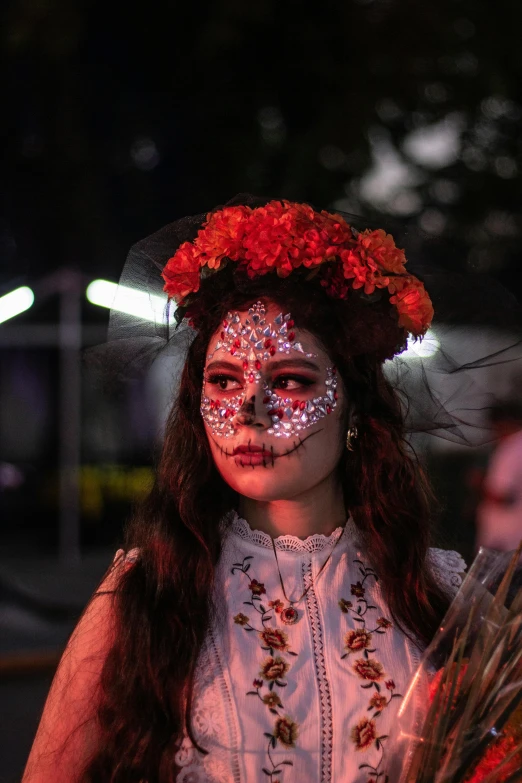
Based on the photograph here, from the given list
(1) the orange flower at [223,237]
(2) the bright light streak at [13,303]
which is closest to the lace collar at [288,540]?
(1) the orange flower at [223,237]

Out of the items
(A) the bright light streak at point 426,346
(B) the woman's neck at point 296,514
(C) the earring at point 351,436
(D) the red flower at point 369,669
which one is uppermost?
(A) the bright light streak at point 426,346

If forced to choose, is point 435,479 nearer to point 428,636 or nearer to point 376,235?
point 428,636

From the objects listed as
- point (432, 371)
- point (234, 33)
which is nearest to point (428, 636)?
point (432, 371)

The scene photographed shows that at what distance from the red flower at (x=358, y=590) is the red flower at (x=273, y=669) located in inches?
9.8

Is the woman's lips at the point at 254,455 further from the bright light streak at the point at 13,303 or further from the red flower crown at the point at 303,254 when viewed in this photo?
the bright light streak at the point at 13,303

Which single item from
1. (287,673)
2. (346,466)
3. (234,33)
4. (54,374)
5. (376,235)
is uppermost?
(234,33)

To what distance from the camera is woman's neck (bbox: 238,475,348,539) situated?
2256mm

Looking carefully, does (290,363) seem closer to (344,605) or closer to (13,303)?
(344,605)

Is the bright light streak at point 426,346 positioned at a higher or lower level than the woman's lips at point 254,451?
higher

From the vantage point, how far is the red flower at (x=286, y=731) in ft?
6.46

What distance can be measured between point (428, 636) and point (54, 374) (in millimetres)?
9279

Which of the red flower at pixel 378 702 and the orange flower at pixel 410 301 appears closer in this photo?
the red flower at pixel 378 702

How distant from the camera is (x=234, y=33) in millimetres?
6512

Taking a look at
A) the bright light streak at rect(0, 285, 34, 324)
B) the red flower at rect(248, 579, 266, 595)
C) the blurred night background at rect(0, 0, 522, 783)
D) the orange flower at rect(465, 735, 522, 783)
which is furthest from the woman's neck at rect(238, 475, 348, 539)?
the blurred night background at rect(0, 0, 522, 783)
